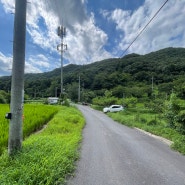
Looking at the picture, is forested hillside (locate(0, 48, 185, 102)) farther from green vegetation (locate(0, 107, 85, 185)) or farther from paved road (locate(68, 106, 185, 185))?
green vegetation (locate(0, 107, 85, 185))

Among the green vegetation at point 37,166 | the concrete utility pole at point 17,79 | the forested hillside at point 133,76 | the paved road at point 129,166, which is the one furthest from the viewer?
the forested hillside at point 133,76

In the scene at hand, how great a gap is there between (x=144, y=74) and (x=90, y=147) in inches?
2277

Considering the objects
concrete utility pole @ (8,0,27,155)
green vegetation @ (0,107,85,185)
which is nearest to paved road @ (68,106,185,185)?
green vegetation @ (0,107,85,185)

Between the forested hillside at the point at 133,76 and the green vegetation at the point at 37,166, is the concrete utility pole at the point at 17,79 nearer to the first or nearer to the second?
the green vegetation at the point at 37,166

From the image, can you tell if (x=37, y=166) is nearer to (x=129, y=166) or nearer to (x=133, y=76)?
(x=129, y=166)

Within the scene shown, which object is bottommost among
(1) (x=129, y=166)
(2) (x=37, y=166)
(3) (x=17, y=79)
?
(1) (x=129, y=166)

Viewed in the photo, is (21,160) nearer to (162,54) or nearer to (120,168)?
(120,168)

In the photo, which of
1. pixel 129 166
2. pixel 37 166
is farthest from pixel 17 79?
pixel 129 166

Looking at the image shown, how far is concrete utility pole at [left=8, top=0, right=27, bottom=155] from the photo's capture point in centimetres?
564

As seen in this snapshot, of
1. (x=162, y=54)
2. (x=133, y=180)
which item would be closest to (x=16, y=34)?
(x=133, y=180)

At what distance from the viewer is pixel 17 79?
572 cm

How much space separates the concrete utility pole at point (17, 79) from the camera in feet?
18.5

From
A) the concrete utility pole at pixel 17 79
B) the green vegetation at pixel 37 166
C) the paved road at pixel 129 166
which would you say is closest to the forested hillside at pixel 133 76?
the paved road at pixel 129 166

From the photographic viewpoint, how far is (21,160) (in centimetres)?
Answer: 502
